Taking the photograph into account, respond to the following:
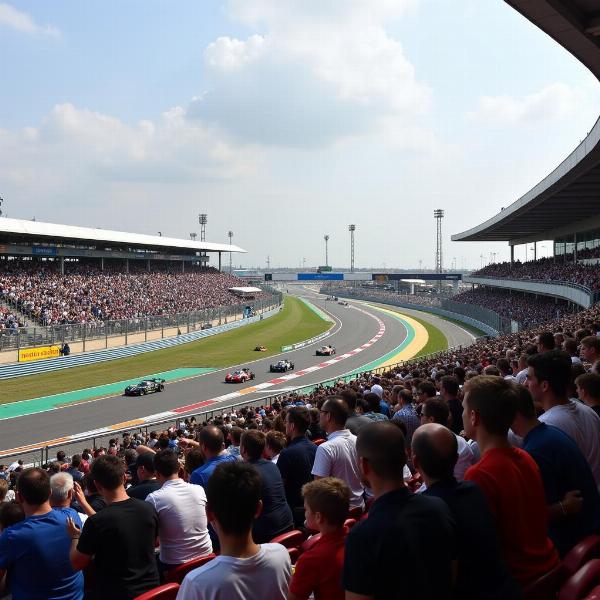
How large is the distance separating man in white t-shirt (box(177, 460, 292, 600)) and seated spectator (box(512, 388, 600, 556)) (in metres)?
1.80

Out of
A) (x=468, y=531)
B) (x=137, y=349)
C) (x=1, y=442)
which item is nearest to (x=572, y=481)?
(x=468, y=531)

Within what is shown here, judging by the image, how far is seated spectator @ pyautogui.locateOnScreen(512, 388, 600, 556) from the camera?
375cm

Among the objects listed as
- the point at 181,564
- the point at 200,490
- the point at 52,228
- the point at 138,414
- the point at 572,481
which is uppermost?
Result: the point at 52,228

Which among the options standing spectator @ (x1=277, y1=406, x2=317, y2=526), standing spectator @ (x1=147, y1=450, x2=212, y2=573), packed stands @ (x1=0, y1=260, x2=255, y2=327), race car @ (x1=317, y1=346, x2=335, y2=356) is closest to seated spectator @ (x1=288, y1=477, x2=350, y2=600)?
standing spectator @ (x1=147, y1=450, x2=212, y2=573)

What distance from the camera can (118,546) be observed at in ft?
13.5

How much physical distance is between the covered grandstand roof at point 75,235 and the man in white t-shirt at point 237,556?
48.9m

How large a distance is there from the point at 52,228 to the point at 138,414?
103 ft

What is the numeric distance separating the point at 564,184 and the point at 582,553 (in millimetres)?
34372

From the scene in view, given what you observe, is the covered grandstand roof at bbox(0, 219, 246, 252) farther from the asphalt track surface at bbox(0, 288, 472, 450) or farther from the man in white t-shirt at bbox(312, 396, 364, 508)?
the man in white t-shirt at bbox(312, 396, 364, 508)

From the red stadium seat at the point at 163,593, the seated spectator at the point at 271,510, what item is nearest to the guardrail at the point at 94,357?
the seated spectator at the point at 271,510

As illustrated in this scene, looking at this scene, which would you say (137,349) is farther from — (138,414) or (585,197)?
(585,197)

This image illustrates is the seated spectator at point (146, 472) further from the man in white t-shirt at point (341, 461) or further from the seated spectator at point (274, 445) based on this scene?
the man in white t-shirt at point (341, 461)

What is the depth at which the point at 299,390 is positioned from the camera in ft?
97.5

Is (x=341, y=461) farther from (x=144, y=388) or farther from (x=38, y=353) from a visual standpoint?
(x=38, y=353)
